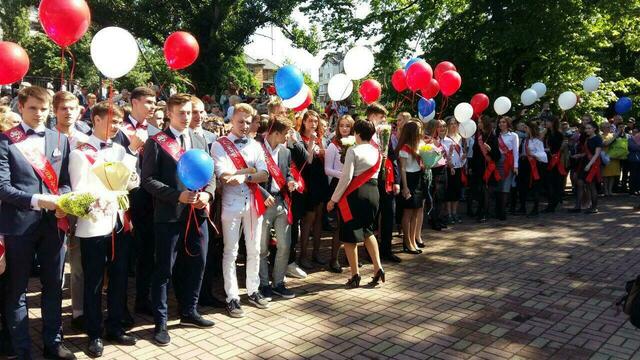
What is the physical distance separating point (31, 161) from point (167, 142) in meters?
1.04

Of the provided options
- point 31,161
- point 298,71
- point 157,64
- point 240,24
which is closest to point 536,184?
point 298,71

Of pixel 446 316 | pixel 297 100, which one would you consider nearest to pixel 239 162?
Answer: pixel 297 100

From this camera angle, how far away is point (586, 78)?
1334 centimetres

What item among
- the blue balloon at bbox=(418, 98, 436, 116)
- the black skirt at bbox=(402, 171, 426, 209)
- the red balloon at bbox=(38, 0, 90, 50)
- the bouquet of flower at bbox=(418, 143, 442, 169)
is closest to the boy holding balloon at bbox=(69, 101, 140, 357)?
the red balloon at bbox=(38, 0, 90, 50)

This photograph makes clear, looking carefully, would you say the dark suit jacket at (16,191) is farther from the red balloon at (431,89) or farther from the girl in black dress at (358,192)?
the red balloon at (431,89)

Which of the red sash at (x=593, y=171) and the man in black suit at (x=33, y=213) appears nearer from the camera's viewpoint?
the man in black suit at (x=33, y=213)

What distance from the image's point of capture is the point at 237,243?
16.1ft

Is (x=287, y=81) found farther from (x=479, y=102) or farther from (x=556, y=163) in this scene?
(x=556, y=163)

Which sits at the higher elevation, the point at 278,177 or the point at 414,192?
the point at 278,177

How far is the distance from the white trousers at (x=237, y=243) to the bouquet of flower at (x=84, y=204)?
1.36 metres

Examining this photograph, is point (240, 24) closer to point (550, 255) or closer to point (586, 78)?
point (586, 78)

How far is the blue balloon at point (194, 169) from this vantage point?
3.91m

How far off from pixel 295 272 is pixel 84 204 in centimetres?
330

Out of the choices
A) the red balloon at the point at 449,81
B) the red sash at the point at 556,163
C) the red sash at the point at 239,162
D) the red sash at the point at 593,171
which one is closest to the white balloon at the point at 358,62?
the red balloon at the point at 449,81
